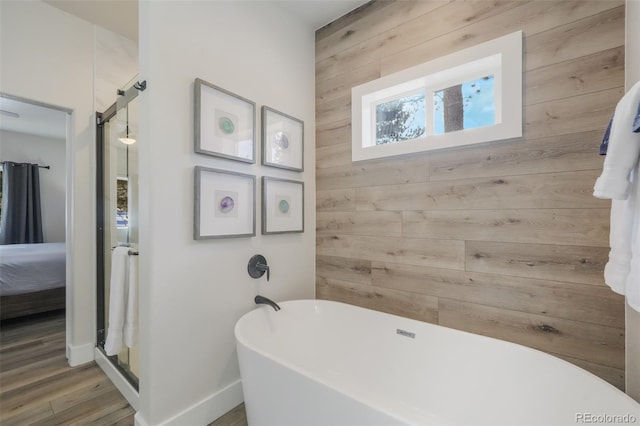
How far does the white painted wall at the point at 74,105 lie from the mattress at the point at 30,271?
143 centimetres

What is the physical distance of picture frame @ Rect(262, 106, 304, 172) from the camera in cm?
188

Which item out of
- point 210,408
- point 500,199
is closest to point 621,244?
point 500,199

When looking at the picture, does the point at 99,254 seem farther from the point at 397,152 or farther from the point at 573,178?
the point at 573,178

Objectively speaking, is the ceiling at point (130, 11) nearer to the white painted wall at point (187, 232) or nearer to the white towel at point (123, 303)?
the white painted wall at point (187, 232)

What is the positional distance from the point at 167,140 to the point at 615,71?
6.97ft

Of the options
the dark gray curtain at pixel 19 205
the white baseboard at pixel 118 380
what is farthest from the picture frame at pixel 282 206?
the dark gray curtain at pixel 19 205

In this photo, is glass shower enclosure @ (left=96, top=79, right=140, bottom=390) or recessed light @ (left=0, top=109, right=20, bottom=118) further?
recessed light @ (left=0, top=109, right=20, bottom=118)

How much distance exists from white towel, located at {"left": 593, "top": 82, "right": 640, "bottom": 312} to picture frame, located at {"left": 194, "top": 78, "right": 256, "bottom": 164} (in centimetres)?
165

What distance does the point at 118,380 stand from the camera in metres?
1.85

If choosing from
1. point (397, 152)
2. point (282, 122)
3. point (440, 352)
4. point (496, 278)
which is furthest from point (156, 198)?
point (496, 278)

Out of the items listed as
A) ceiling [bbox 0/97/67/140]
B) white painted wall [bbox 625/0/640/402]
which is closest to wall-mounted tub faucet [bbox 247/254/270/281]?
white painted wall [bbox 625/0/640/402]

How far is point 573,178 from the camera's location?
1.28 m

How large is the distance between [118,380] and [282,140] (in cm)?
202

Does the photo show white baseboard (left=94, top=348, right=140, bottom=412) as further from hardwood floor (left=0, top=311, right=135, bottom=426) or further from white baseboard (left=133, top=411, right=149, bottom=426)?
white baseboard (left=133, top=411, right=149, bottom=426)
